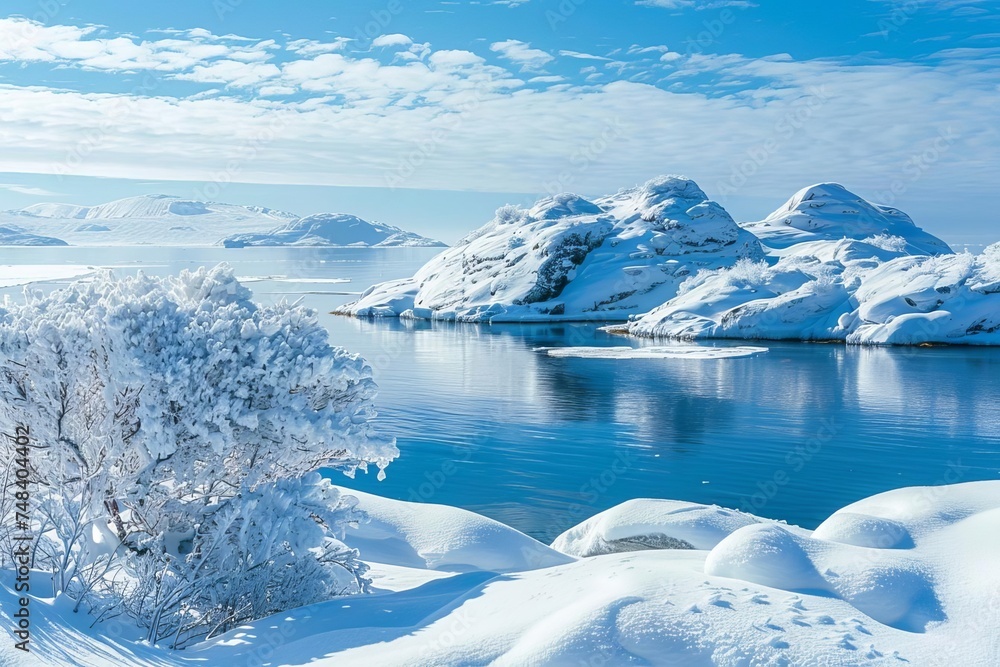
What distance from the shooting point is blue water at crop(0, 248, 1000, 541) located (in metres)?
24.3

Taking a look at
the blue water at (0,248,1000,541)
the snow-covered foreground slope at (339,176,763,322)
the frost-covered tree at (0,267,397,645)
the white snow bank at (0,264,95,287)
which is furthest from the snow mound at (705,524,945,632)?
the white snow bank at (0,264,95,287)

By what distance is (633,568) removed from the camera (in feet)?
33.6

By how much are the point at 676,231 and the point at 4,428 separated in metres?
86.0

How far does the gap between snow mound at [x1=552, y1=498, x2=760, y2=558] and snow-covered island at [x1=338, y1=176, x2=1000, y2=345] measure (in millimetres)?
46671

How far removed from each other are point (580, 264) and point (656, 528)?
248ft

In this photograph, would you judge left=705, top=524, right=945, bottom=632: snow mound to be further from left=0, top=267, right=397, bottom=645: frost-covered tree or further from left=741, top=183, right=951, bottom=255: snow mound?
left=741, top=183, right=951, bottom=255: snow mound

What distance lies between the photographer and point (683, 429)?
32.3 meters

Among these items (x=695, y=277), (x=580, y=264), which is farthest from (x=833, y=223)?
(x=695, y=277)

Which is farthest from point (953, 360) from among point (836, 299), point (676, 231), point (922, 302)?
point (676, 231)

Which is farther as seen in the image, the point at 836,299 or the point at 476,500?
the point at 836,299

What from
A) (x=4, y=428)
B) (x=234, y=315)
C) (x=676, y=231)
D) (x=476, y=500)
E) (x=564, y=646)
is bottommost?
→ (x=476, y=500)

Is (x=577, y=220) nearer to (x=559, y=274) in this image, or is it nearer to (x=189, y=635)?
(x=559, y=274)

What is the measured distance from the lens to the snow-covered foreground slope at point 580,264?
283ft

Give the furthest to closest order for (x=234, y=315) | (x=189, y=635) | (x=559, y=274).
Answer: (x=559, y=274) < (x=234, y=315) < (x=189, y=635)
